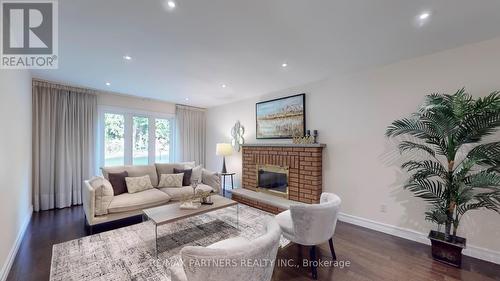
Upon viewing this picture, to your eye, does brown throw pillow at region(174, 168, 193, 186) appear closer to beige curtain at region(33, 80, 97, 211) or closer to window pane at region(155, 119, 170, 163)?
window pane at region(155, 119, 170, 163)

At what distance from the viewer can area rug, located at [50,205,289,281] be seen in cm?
204

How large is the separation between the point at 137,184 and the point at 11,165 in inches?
62.3

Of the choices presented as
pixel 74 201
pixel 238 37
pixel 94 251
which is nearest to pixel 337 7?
pixel 238 37

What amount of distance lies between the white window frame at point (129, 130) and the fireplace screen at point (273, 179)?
288 centimetres

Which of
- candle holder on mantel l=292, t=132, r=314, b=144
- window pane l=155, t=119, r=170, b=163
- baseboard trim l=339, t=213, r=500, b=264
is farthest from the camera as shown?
window pane l=155, t=119, r=170, b=163

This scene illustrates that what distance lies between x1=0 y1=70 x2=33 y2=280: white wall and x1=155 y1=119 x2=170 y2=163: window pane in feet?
9.24

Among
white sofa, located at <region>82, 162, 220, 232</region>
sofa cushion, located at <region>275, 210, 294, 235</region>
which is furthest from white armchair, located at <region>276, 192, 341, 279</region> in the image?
white sofa, located at <region>82, 162, 220, 232</region>

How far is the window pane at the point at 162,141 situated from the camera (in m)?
5.79

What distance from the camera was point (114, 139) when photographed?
16.5ft

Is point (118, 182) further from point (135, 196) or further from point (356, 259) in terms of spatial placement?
point (356, 259)

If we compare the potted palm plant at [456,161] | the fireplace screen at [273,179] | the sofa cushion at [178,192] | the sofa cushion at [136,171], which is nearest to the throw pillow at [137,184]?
the sofa cushion at [136,171]

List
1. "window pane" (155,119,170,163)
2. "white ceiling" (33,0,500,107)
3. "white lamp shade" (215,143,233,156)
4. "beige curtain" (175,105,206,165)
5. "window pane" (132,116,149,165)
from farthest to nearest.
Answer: "beige curtain" (175,105,206,165), "window pane" (155,119,170,163), "window pane" (132,116,149,165), "white lamp shade" (215,143,233,156), "white ceiling" (33,0,500,107)

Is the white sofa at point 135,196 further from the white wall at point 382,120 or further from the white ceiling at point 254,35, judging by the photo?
the white wall at point 382,120

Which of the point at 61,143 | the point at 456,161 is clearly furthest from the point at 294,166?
the point at 61,143
